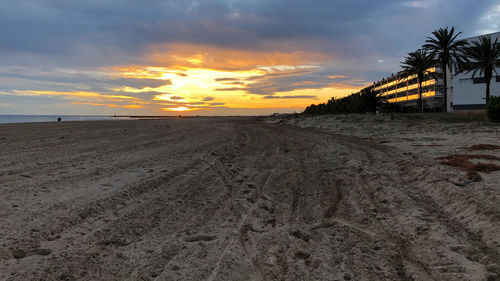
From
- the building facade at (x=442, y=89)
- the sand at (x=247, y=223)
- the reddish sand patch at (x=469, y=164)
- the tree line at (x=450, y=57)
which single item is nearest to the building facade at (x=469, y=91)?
the building facade at (x=442, y=89)

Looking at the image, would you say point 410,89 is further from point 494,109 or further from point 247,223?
point 247,223

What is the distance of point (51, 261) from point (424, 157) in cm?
828

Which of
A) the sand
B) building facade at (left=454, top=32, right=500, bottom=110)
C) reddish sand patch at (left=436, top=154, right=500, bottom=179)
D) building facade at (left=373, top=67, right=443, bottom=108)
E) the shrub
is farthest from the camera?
building facade at (left=373, top=67, right=443, bottom=108)

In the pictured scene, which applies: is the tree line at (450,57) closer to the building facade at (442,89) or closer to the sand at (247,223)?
the building facade at (442,89)

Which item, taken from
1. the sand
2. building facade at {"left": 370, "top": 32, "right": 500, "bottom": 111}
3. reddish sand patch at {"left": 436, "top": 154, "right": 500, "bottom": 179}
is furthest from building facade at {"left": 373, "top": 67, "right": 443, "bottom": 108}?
the sand

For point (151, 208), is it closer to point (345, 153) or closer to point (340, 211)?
point (340, 211)

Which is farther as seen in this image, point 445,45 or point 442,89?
point 442,89

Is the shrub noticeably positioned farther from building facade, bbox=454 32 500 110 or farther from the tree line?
building facade, bbox=454 32 500 110

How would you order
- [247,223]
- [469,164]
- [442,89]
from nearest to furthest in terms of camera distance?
1. [247,223]
2. [469,164]
3. [442,89]

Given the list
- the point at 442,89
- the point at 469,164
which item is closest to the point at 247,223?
the point at 469,164

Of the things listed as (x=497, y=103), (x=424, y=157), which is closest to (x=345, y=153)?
(x=424, y=157)

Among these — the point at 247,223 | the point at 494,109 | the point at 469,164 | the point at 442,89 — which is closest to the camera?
the point at 247,223

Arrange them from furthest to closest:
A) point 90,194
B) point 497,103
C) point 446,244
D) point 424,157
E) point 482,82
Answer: point 482,82
point 497,103
point 424,157
point 90,194
point 446,244

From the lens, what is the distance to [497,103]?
20672 millimetres
